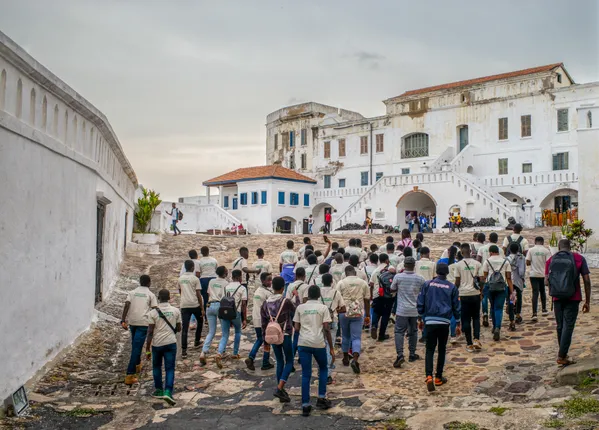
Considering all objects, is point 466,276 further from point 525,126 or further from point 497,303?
point 525,126

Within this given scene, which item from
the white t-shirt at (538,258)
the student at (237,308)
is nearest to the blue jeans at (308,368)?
the student at (237,308)

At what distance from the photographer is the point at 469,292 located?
9352 mm

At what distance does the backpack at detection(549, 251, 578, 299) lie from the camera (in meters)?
7.65

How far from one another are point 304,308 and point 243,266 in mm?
4247

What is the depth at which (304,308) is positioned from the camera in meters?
7.26

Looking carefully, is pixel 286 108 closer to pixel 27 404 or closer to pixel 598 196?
pixel 598 196

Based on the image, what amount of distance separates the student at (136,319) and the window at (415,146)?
3562cm

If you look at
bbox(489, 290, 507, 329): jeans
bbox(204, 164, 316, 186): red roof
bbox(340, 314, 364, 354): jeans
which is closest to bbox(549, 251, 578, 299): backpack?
bbox(489, 290, 507, 329): jeans

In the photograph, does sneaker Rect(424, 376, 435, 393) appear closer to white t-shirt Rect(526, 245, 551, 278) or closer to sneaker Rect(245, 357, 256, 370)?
sneaker Rect(245, 357, 256, 370)

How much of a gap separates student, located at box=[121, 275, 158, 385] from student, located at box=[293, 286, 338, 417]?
2265mm

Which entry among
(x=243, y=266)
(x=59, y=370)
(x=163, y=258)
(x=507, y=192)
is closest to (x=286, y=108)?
(x=507, y=192)

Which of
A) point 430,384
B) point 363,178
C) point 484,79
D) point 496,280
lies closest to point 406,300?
point 430,384

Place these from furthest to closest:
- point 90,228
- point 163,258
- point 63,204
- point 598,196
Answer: point 163,258 → point 598,196 → point 90,228 → point 63,204

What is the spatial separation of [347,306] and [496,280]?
2685 millimetres
